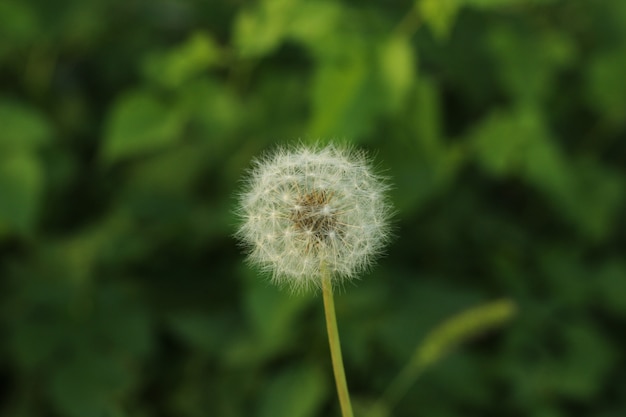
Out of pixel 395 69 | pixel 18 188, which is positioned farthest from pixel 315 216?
pixel 18 188

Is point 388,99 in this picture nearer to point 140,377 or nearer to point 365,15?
point 365,15

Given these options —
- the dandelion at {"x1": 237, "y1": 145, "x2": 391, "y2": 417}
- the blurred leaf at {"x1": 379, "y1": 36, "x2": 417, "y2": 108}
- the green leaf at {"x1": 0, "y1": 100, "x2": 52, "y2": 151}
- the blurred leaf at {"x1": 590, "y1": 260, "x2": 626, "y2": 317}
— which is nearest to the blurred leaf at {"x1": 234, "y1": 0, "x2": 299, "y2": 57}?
the blurred leaf at {"x1": 379, "y1": 36, "x2": 417, "y2": 108}

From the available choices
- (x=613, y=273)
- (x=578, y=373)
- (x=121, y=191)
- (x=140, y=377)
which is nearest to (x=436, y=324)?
(x=578, y=373)

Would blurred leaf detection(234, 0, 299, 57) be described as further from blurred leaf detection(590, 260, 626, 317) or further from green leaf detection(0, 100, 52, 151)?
blurred leaf detection(590, 260, 626, 317)

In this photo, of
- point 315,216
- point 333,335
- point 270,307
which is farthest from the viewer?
point 270,307

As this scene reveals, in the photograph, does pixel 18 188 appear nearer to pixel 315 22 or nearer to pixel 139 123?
pixel 139 123

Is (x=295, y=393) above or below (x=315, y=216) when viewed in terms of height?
above

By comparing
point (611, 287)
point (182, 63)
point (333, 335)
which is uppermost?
point (182, 63)
